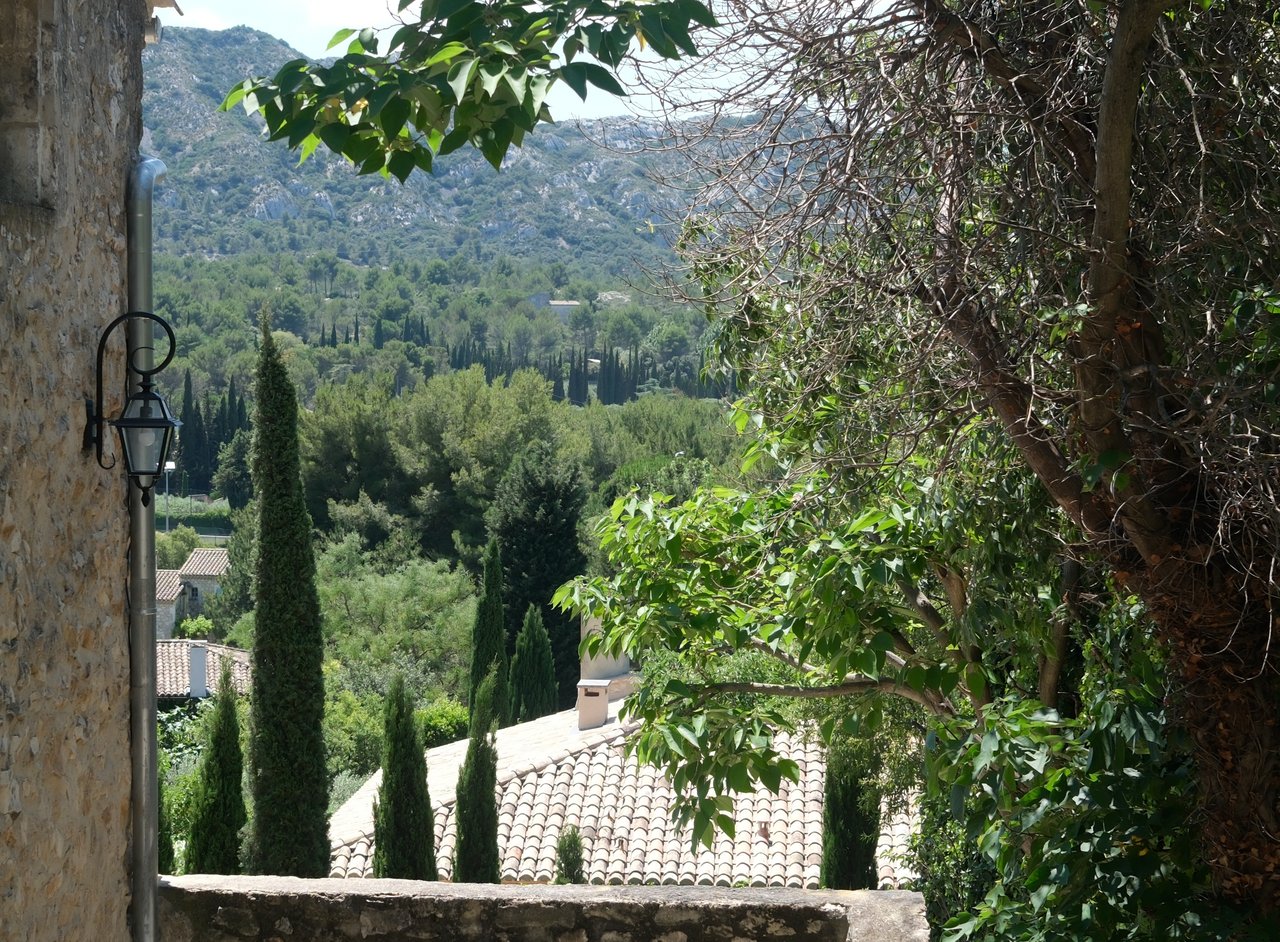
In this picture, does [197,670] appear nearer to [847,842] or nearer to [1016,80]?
[847,842]

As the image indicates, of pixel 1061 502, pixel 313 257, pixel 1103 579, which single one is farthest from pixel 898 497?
pixel 313 257

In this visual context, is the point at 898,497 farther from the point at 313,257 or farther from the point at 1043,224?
the point at 313,257

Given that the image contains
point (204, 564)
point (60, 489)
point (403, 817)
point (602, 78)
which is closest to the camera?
point (60, 489)

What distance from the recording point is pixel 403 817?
13.7 m

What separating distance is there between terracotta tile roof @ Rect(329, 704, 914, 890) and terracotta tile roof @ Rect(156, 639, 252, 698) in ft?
51.6

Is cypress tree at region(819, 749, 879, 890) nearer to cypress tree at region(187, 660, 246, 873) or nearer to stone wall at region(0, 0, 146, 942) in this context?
cypress tree at region(187, 660, 246, 873)

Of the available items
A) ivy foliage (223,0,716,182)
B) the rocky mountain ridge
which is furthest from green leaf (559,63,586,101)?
the rocky mountain ridge

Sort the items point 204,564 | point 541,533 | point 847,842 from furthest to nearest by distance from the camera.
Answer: point 204,564, point 541,533, point 847,842

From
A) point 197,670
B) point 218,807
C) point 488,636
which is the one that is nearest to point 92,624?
point 218,807

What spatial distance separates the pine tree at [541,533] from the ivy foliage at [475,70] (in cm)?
2818

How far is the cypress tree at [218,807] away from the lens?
42.4 ft

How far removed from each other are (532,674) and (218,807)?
519 inches

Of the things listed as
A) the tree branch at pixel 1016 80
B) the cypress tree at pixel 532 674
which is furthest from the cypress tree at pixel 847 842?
the cypress tree at pixel 532 674

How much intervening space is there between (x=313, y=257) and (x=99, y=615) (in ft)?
297
